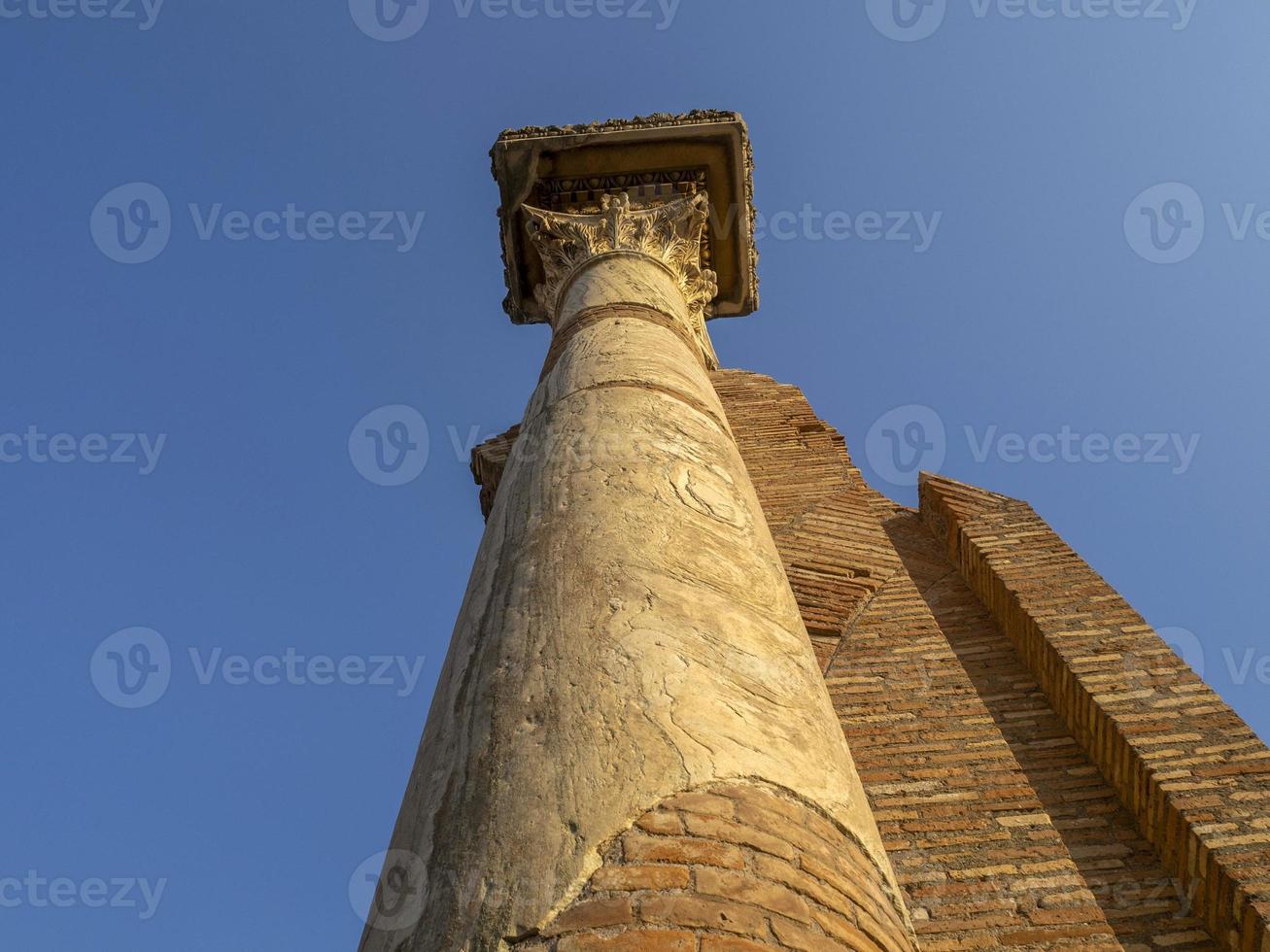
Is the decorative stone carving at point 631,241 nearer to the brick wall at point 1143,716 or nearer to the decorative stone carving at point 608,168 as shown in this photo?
the decorative stone carving at point 608,168

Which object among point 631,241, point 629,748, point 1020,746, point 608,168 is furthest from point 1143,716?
point 608,168

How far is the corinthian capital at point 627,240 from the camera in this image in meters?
6.81

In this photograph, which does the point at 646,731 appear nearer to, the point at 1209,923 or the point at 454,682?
the point at 454,682

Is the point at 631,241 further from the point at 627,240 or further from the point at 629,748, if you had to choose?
the point at 629,748

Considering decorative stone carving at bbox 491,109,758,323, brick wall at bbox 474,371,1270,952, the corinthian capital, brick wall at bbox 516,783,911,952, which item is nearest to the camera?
brick wall at bbox 516,783,911,952

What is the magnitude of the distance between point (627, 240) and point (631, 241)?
2 centimetres

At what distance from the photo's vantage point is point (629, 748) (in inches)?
74.9

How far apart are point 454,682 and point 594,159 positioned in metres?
6.29

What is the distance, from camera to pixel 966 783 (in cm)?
385

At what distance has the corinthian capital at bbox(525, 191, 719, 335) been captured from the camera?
6812 millimetres

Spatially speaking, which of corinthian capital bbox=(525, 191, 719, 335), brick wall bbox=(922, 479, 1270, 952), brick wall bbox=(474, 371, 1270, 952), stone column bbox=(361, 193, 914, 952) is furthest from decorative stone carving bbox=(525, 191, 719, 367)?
stone column bbox=(361, 193, 914, 952)

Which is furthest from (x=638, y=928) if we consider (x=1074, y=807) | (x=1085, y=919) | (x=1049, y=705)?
(x=1049, y=705)

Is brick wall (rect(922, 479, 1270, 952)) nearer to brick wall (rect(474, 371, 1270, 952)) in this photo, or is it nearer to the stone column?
brick wall (rect(474, 371, 1270, 952))

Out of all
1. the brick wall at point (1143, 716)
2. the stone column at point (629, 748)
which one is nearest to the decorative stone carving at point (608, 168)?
the brick wall at point (1143, 716)
